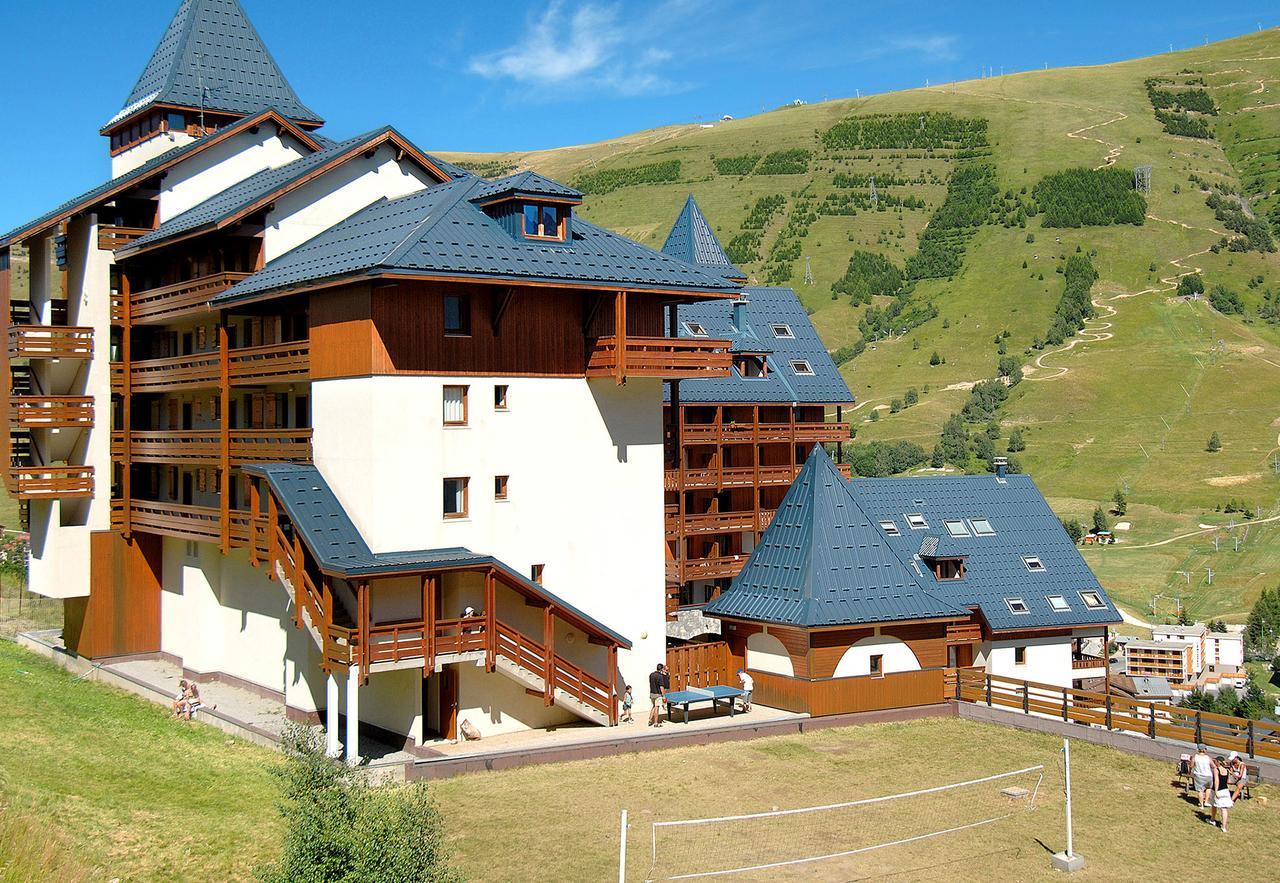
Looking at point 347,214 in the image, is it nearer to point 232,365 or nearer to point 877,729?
point 232,365

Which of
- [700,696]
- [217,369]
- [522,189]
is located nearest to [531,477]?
[700,696]

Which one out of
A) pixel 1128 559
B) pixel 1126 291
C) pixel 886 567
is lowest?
pixel 1128 559

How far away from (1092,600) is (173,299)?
103 ft

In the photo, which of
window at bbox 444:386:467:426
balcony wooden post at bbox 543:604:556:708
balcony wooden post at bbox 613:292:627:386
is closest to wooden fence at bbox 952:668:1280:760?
balcony wooden post at bbox 543:604:556:708

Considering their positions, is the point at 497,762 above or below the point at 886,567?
below

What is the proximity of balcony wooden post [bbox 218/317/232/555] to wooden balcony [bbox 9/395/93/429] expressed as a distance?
8239 millimetres

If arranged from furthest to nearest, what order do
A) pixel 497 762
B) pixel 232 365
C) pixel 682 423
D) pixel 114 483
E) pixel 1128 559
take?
pixel 1128 559 < pixel 682 423 < pixel 114 483 < pixel 232 365 < pixel 497 762

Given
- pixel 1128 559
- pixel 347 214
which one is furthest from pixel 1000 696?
pixel 1128 559

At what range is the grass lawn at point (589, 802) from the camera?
23.5 m

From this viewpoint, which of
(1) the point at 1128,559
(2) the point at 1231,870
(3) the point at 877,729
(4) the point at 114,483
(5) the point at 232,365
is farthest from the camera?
(1) the point at 1128,559

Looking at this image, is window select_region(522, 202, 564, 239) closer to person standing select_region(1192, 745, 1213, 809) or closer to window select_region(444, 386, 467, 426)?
Result: window select_region(444, 386, 467, 426)

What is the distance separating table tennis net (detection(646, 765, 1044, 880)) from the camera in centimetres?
2328

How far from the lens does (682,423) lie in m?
49.8

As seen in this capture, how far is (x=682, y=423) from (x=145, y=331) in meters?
18.9
